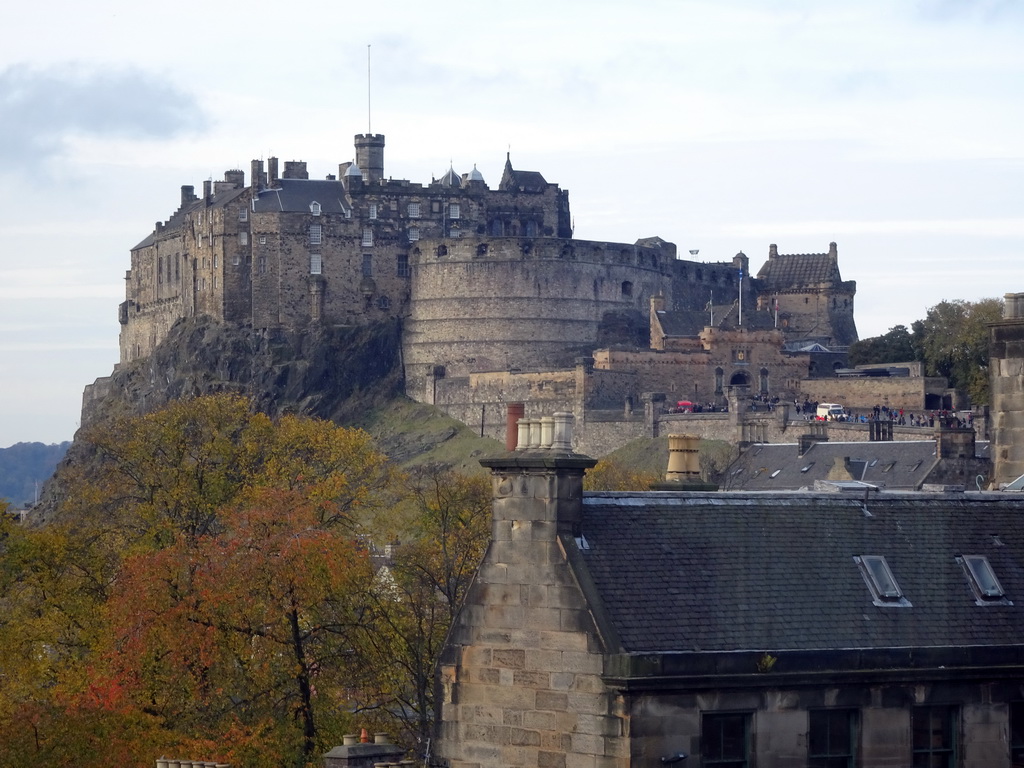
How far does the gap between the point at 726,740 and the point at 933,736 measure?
8.37ft

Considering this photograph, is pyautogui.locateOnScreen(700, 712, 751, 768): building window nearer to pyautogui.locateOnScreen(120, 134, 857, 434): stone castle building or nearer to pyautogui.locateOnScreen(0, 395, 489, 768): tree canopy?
pyautogui.locateOnScreen(0, 395, 489, 768): tree canopy

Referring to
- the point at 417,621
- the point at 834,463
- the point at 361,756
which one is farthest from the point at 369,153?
the point at 361,756

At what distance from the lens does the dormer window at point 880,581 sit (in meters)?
22.2

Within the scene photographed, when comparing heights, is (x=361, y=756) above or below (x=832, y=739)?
below

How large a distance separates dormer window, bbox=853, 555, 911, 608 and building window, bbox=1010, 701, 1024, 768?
1585mm

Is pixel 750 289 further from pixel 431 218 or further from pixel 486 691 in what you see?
pixel 486 691

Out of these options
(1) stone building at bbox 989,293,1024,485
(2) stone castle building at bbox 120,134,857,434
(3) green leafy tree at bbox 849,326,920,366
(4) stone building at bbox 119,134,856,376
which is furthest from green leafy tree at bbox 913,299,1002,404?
(1) stone building at bbox 989,293,1024,485

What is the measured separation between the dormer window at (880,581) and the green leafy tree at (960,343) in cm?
7394

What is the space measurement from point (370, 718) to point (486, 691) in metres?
13.6

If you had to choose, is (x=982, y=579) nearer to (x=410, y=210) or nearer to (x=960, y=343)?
(x=960, y=343)

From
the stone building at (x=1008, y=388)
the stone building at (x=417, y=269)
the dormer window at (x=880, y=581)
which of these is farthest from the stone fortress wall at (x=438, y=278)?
the dormer window at (x=880, y=581)

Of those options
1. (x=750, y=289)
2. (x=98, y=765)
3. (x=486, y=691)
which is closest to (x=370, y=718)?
(x=98, y=765)

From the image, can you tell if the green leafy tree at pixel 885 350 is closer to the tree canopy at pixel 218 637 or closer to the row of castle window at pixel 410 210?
the row of castle window at pixel 410 210

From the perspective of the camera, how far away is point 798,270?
12744cm
